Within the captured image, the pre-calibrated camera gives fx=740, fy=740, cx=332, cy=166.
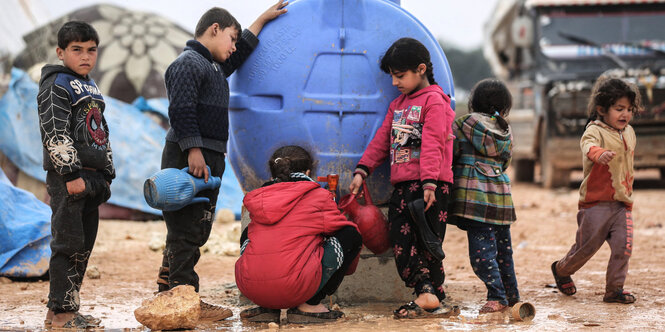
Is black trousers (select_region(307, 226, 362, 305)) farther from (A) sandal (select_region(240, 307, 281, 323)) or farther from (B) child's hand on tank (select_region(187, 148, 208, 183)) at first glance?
(B) child's hand on tank (select_region(187, 148, 208, 183))

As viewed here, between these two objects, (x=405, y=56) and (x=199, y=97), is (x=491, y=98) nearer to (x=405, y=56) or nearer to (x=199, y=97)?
(x=405, y=56)

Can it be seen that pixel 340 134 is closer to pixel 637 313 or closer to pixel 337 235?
pixel 337 235

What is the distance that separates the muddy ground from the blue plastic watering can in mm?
575

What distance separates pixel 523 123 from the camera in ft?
41.1

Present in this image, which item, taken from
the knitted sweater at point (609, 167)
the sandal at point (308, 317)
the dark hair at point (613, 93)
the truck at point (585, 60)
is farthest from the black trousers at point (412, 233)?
the truck at point (585, 60)

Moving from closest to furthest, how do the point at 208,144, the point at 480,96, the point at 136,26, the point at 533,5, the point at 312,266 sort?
the point at 312,266 → the point at 208,144 → the point at 480,96 → the point at 533,5 → the point at 136,26

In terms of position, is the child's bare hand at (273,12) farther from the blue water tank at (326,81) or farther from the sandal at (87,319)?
the sandal at (87,319)

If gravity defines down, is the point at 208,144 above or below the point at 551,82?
below

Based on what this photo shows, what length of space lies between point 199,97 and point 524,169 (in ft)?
33.9

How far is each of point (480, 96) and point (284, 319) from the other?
1485mm

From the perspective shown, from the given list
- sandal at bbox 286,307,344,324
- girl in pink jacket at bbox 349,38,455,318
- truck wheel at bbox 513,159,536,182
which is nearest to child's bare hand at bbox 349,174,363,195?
girl in pink jacket at bbox 349,38,455,318

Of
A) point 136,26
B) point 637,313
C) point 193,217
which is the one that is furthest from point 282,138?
point 136,26

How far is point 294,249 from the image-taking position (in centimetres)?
328

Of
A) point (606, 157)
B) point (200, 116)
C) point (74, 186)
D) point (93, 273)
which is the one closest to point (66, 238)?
point (74, 186)
